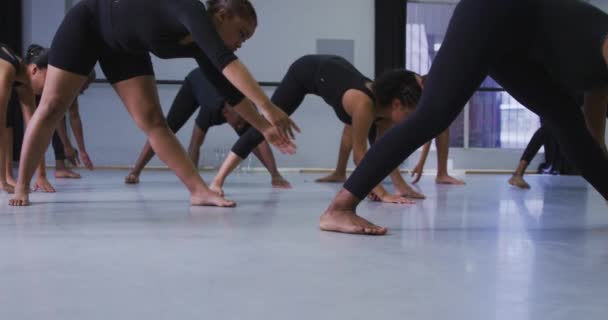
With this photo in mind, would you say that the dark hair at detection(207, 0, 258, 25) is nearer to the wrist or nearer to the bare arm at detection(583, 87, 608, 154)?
the wrist

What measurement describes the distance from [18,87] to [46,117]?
74cm

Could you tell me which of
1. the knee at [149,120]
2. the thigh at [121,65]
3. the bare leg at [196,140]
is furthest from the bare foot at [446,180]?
the thigh at [121,65]

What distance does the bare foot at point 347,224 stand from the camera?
1.77m

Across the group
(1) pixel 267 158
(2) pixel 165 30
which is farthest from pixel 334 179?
(2) pixel 165 30

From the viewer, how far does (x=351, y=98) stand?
9.29ft

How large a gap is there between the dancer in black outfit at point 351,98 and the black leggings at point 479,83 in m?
0.64

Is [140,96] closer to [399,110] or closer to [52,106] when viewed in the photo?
[52,106]

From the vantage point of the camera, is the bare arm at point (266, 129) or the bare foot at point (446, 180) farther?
the bare foot at point (446, 180)

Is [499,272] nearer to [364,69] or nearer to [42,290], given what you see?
[42,290]

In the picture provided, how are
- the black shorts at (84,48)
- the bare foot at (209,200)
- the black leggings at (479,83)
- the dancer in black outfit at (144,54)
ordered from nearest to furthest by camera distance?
the black leggings at (479,83) < the dancer in black outfit at (144,54) < the black shorts at (84,48) < the bare foot at (209,200)

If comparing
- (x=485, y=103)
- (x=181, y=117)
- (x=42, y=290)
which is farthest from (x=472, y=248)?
(x=485, y=103)

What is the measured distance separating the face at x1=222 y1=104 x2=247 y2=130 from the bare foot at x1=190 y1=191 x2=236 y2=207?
1550 millimetres

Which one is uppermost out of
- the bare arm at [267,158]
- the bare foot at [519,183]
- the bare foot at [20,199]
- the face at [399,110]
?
the face at [399,110]

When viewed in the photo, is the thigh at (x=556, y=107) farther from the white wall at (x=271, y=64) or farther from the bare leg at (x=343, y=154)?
the white wall at (x=271, y=64)
